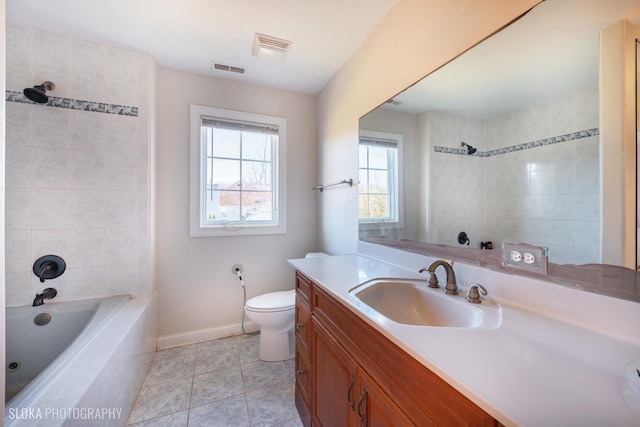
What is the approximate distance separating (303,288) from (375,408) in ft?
2.34

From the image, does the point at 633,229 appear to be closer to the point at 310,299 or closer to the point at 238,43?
the point at 310,299

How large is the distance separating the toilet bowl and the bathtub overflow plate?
4.08 ft

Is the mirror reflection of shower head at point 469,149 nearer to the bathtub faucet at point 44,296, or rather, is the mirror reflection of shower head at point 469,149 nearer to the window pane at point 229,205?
the window pane at point 229,205

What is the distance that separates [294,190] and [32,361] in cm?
213

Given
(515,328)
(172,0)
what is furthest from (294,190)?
(515,328)

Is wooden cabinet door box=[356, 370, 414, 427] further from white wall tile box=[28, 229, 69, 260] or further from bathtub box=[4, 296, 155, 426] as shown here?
white wall tile box=[28, 229, 69, 260]

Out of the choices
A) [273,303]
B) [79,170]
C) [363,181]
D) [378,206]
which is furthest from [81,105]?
[378,206]

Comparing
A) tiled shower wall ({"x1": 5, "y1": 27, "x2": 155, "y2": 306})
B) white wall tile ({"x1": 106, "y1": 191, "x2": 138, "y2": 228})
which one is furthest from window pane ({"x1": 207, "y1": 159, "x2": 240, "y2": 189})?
white wall tile ({"x1": 106, "y1": 191, "x2": 138, "y2": 228})

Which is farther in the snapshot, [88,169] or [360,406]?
[88,169]

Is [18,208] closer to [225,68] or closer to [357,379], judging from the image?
[225,68]

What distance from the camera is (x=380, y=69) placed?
5.15 feet

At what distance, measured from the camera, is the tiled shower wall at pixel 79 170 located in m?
1.66

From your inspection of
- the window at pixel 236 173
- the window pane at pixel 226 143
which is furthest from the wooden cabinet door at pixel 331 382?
the window pane at pixel 226 143

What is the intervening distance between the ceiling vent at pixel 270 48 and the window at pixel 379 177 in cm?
86
